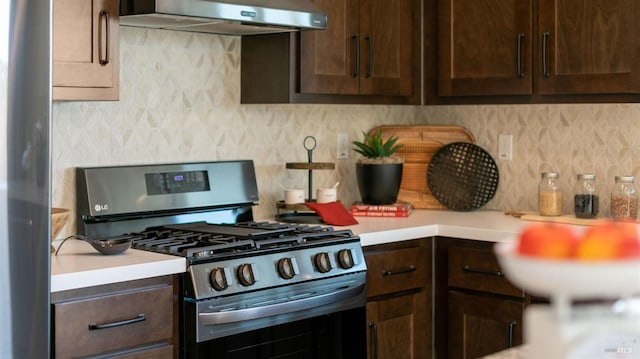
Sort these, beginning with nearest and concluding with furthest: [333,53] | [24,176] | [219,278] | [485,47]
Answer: [24,176] < [219,278] < [333,53] < [485,47]

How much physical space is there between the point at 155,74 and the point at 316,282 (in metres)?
1.03

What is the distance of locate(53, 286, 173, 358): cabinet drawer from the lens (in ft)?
8.80

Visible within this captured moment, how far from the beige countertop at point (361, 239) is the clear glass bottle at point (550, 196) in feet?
0.41

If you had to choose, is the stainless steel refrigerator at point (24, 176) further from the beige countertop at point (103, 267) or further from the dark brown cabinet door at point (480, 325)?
the dark brown cabinet door at point (480, 325)

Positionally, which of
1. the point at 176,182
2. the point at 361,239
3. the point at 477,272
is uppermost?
the point at 176,182

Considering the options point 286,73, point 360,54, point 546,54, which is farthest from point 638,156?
point 286,73

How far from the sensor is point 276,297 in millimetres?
3148

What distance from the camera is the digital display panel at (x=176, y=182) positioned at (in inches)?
141

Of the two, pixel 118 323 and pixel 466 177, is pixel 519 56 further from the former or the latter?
pixel 118 323

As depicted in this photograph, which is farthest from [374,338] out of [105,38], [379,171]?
[105,38]

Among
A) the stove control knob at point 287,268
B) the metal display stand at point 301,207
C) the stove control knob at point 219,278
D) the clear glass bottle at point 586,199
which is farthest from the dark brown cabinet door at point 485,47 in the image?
the stove control knob at point 219,278

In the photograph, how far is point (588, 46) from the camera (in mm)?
3648

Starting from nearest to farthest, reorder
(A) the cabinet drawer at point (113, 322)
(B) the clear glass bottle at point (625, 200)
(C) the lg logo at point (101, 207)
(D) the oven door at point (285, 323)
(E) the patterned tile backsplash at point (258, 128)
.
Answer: (A) the cabinet drawer at point (113, 322), (D) the oven door at point (285, 323), (C) the lg logo at point (101, 207), (E) the patterned tile backsplash at point (258, 128), (B) the clear glass bottle at point (625, 200)

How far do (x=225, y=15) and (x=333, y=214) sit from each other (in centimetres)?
95
